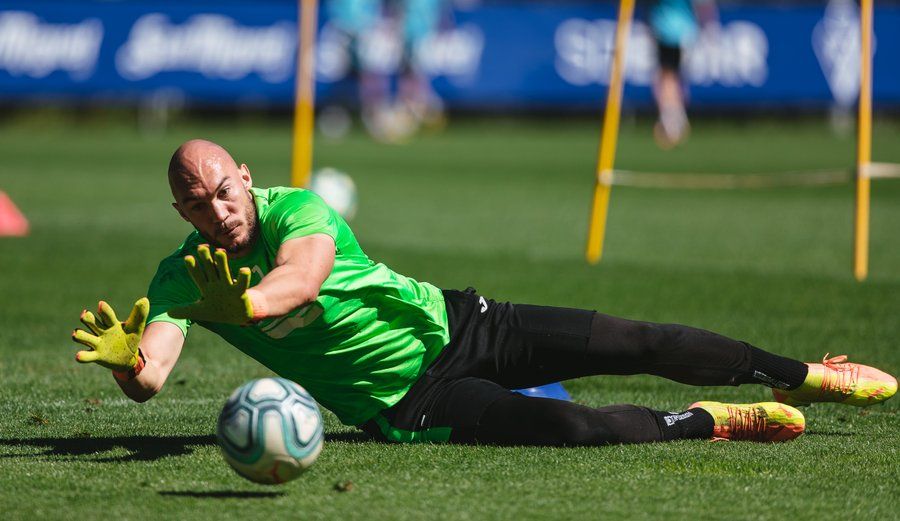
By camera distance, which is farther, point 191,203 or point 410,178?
point 410,178

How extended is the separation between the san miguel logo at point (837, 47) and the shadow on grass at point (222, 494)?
24.3 m

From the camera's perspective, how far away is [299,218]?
16.8ft

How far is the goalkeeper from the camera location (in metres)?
5.06

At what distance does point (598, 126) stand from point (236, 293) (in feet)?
92.9

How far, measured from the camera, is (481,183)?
20359mm

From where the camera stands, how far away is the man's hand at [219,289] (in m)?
4.56

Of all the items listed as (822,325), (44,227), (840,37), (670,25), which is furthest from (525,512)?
(840,37)

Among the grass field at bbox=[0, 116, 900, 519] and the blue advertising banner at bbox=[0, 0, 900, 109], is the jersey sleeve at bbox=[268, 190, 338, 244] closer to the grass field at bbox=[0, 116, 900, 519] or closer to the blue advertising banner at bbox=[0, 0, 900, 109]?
the grass field at bbox=[0, 116, 900, 519]

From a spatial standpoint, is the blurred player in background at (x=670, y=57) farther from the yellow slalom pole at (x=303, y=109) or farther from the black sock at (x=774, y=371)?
the black sock at (x=774, y=371)

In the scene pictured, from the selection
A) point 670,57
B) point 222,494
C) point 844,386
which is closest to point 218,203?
point 222,494

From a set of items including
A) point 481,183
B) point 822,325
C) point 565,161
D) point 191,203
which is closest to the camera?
point 191,203

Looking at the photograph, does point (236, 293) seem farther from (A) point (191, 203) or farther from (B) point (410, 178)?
(B) point (410, 178)

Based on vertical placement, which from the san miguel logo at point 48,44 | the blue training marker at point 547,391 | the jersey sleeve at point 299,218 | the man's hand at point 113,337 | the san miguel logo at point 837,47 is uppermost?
the san miguel logo at point 837,47

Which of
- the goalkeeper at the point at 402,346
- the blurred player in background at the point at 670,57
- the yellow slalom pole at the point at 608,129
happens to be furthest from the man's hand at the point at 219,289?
the blurred player in background at the point at 670,57
